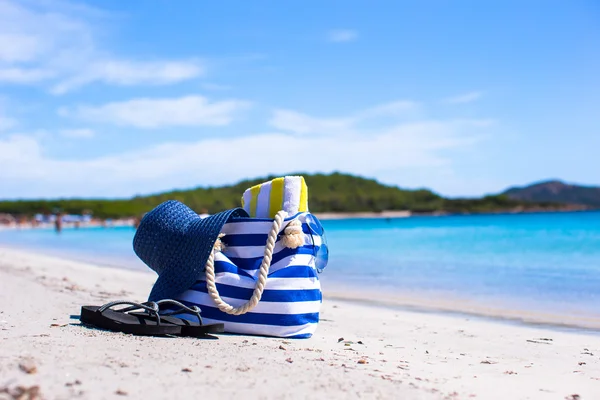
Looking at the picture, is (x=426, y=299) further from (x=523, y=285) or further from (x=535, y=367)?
(x=535, y=367)

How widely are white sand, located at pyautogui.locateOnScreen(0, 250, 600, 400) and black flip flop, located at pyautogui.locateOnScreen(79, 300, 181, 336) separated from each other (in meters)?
0.11

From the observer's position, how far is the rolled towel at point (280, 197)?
5.04 m

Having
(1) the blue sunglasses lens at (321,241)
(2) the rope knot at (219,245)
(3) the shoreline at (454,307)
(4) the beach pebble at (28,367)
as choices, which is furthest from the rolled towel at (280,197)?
(3) the shoreline at (454,307)

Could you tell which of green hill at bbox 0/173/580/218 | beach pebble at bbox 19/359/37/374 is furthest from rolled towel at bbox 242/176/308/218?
green hill at bbox 0/173/580/218

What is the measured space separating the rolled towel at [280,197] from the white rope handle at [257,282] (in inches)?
12.0

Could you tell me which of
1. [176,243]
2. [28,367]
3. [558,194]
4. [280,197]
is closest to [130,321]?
[176,243]

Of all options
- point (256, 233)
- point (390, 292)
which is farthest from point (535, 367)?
point (390, 292)

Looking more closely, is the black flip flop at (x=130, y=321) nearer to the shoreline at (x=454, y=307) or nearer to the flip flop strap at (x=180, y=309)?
the flip flop strap at (x=180, y=309)

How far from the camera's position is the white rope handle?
4.63m

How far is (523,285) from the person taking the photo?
37.8 ft

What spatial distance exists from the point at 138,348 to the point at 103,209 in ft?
367

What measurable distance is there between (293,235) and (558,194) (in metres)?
150

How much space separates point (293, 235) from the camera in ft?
15.5

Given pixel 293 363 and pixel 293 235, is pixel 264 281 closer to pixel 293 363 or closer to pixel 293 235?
pixel 293 235
